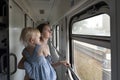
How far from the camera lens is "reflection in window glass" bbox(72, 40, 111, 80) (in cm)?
144

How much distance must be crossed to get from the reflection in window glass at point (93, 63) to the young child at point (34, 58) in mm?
464

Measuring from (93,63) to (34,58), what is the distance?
60 cm

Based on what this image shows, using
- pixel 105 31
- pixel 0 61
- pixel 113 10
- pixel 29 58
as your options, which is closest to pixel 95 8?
pixel 105 31

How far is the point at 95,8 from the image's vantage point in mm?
1519

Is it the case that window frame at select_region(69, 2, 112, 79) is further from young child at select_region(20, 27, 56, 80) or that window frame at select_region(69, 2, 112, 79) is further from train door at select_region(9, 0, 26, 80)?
train door at select_region(9, 0, 26, 80)

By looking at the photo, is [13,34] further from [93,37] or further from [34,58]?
[93,37]

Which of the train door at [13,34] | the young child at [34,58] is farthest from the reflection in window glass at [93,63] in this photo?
the train door at [13,34]

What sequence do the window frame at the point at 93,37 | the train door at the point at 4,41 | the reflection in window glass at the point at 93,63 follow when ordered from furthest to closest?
the train door at the point at 4,41 < the reflection in window glass at the point at 93,63 < the window frame at the point at 93,37

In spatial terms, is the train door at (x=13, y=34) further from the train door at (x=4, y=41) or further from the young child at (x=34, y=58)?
the young child at (x=34, y=58)

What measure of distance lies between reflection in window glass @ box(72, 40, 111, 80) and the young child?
464 mm

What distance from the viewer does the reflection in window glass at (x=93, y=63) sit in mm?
1444

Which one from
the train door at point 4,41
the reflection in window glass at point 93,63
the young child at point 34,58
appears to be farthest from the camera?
the train door at point 4,41

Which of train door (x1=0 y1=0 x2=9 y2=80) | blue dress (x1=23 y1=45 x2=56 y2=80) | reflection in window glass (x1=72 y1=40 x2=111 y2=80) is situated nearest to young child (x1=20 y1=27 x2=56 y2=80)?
blue dress (x1=23 y1=45 x2=56 y2=80)

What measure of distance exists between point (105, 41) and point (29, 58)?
0.93 m
